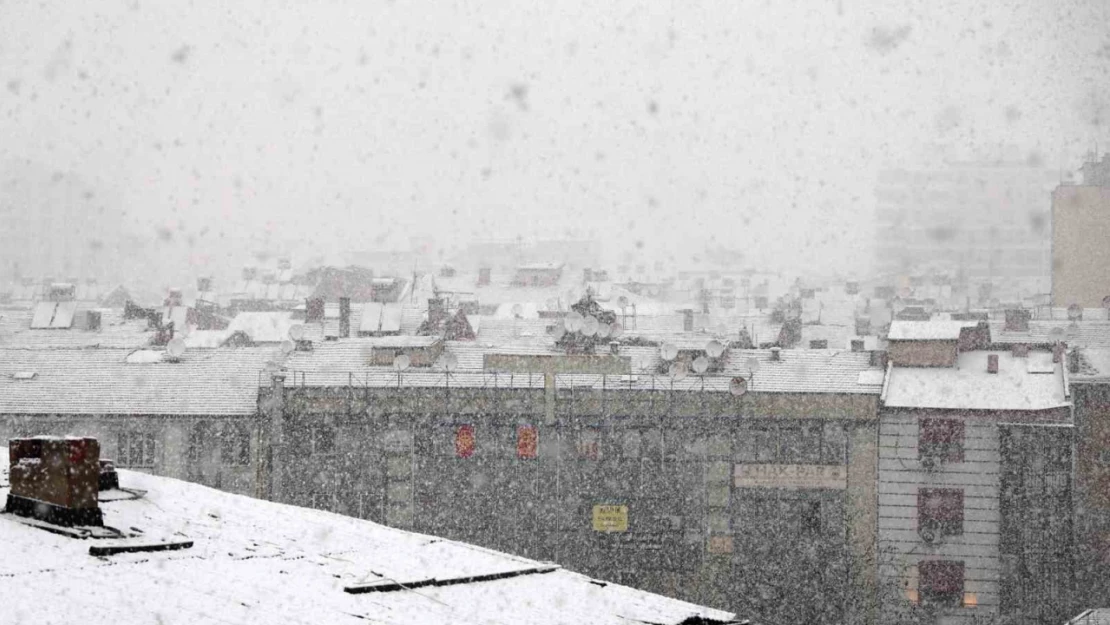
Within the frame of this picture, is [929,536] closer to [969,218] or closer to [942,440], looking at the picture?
[942,440]

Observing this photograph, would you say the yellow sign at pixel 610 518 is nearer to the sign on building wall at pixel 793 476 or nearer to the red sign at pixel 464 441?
the sign on building wall at pixel 793 476

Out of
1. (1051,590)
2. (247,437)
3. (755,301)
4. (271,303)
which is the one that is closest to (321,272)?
(271,303)

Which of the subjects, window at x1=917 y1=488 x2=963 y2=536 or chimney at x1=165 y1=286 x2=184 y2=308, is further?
chimney at x1=165 y1=286 x2=184 y2=308


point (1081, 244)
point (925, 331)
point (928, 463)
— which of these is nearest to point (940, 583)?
point (928, 463)

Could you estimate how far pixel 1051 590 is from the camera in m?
32.8

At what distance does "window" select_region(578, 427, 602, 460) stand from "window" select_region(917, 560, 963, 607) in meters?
7.79

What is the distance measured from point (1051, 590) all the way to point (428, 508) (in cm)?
1481

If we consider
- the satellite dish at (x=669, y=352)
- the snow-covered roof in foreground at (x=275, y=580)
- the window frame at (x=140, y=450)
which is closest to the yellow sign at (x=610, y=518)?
the satellite dish at (x=669, y=352)

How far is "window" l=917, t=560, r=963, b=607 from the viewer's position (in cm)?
3161

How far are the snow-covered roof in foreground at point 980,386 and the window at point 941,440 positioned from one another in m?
0.42

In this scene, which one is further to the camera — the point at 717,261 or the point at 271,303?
the point at 717,261

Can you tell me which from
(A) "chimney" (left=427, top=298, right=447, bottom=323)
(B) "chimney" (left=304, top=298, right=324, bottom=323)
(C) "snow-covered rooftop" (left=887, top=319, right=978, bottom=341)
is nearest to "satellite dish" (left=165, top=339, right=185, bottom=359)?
(A) "chimney" (left=427, top=298, right=447, bottom=323)

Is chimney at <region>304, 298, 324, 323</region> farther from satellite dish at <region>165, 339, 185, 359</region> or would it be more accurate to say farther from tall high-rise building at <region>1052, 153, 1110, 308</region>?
tall high-rise building at <region>1052, 153, 1110, 308</region>

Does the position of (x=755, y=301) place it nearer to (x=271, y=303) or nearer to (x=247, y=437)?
(x=271, y=303)
